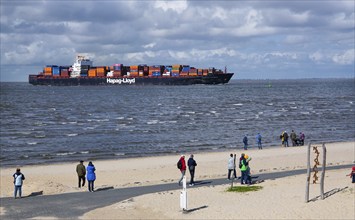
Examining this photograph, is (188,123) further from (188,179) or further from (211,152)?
(188,179)

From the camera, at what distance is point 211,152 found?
36.9 meters

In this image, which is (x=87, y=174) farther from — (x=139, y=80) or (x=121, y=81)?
(x=121, y=81)

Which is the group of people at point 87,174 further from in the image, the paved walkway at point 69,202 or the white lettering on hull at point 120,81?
the white lettering on hull at point 120,81

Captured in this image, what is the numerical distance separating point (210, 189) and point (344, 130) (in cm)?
3497

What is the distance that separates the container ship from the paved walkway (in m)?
160

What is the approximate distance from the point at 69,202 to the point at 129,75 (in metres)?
176

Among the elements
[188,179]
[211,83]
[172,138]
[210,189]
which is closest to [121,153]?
[172,138]

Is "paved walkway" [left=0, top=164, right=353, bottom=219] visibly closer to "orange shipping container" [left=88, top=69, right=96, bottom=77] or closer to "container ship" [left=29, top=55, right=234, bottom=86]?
"container ship" [left=29, top=55, right=234, bottom=86]

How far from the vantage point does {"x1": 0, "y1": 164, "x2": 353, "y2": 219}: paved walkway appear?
18078mm

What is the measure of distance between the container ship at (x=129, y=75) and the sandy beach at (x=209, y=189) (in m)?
152

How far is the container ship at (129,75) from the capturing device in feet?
610

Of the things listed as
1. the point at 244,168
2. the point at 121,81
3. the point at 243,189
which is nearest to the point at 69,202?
the point at 243,189

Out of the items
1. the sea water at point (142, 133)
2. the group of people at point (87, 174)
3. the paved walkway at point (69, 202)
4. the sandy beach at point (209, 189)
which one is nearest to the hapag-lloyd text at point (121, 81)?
the sea water at point (142, 133)

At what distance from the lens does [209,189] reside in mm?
21641
